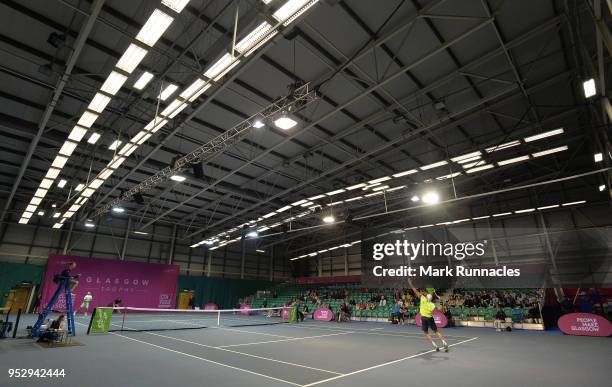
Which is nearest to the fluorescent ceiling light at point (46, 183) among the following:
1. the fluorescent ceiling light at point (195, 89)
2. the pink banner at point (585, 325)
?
the fluorescent ceiling light at point (195, 89)

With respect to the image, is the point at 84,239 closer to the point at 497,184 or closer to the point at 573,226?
the point at 497,184

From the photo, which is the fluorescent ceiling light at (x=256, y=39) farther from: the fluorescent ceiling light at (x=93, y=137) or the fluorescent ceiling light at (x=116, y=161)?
the fluorescent ceiling light at (x=93, y=137)

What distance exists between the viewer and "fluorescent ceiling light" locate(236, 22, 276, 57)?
22.7 feet

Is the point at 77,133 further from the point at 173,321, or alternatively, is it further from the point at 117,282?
the point at 117,282

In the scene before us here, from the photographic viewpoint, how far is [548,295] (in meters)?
17.0

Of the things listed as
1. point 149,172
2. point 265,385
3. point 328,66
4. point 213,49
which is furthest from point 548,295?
point 149,172

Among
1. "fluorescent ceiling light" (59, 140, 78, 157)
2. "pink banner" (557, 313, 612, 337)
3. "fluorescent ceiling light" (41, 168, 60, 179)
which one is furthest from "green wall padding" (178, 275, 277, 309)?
"pink banner" (557, 313, 612, 337)

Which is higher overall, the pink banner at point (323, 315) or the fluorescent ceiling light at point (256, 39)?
the fluorescent ceiling light at point (256, 39)

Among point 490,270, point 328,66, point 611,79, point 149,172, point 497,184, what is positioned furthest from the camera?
point 490,270

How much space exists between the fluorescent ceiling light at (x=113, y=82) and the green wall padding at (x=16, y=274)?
23.3 metres

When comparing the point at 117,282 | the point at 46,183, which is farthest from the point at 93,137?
the point at 117,282

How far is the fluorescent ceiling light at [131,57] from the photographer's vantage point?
25.3ft

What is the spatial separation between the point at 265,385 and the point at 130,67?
28.1ft

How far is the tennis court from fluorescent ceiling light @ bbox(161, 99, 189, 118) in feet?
23.5
